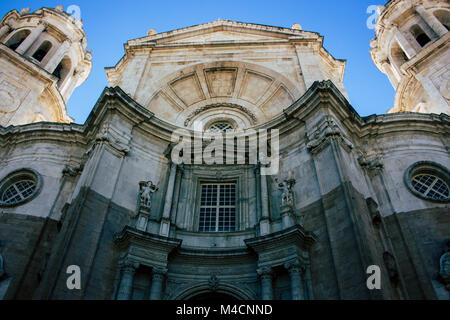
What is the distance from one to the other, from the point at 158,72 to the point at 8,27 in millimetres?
15387

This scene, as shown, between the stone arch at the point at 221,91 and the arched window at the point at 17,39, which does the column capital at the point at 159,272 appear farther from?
the arched window at the point at 17,39

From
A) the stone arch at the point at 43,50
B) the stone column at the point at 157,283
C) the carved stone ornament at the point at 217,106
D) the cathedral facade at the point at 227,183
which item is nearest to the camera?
the cathedral facade at the point at 227,183

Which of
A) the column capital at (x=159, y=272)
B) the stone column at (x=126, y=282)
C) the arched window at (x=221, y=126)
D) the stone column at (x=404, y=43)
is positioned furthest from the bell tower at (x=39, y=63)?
the stone column at (x=404, y=43)

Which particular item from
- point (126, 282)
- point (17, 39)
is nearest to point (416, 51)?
point (126, 282)

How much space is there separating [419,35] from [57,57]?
28.9 metres

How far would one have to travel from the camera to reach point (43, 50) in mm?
29250

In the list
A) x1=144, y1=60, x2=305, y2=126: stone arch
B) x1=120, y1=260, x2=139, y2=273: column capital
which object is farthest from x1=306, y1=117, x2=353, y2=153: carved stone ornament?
x1=120, y1=260, x2=139, y2=273: column capital

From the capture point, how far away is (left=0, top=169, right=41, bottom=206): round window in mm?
15564

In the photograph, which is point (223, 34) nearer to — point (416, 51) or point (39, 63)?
point (39, 63)

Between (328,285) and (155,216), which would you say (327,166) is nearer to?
(328,285)

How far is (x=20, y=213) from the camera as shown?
48.4 ft

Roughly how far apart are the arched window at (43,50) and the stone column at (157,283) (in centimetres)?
2362

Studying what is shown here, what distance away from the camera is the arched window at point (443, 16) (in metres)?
27.8

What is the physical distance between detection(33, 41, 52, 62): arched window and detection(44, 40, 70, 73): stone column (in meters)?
1.14
